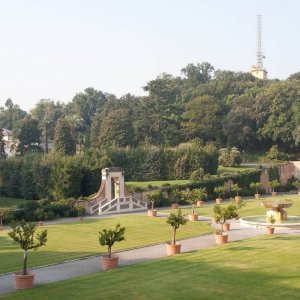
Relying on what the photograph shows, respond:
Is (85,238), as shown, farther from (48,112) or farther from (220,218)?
(48,112)

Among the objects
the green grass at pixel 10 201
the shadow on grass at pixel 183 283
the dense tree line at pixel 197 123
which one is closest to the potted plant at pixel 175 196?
the green grass at pixel 10 201

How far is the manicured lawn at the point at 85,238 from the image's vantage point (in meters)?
23.3

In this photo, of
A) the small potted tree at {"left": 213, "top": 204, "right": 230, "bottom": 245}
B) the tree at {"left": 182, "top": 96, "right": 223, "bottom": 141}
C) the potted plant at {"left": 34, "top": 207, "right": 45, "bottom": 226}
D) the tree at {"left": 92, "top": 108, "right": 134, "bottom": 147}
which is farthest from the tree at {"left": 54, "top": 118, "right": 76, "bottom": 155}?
the small potted tree at {"left": 213, "top": 204, "right": 230, "bottom": 245}

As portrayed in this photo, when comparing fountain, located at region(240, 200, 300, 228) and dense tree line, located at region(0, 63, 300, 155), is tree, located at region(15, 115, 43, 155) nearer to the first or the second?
dense tree line, located at region(0, 63, 300, 155)

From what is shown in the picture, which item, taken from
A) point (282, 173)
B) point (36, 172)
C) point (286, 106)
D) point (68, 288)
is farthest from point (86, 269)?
point (286, 106)

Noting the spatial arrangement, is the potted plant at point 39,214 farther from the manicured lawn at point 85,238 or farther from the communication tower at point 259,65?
the communication tower at point 259,65

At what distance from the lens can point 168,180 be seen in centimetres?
6078

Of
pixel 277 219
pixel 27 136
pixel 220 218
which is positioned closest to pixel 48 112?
pixel 27 136

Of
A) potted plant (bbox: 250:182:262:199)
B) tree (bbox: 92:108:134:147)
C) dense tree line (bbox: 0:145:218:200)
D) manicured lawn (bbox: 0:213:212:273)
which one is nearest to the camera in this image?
manicured lawn (bbox: 0:213:212:273)

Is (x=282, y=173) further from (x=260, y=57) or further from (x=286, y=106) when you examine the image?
(x=260, y=57)

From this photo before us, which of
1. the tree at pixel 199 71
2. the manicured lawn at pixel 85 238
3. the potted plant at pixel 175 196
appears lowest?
the manicured lawn at pixel 85 238

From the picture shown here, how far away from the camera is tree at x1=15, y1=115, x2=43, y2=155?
81188mm

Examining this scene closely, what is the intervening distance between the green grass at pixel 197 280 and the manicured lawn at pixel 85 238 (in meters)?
4.60

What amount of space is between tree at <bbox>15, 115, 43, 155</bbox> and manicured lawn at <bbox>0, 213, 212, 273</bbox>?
150 ft
